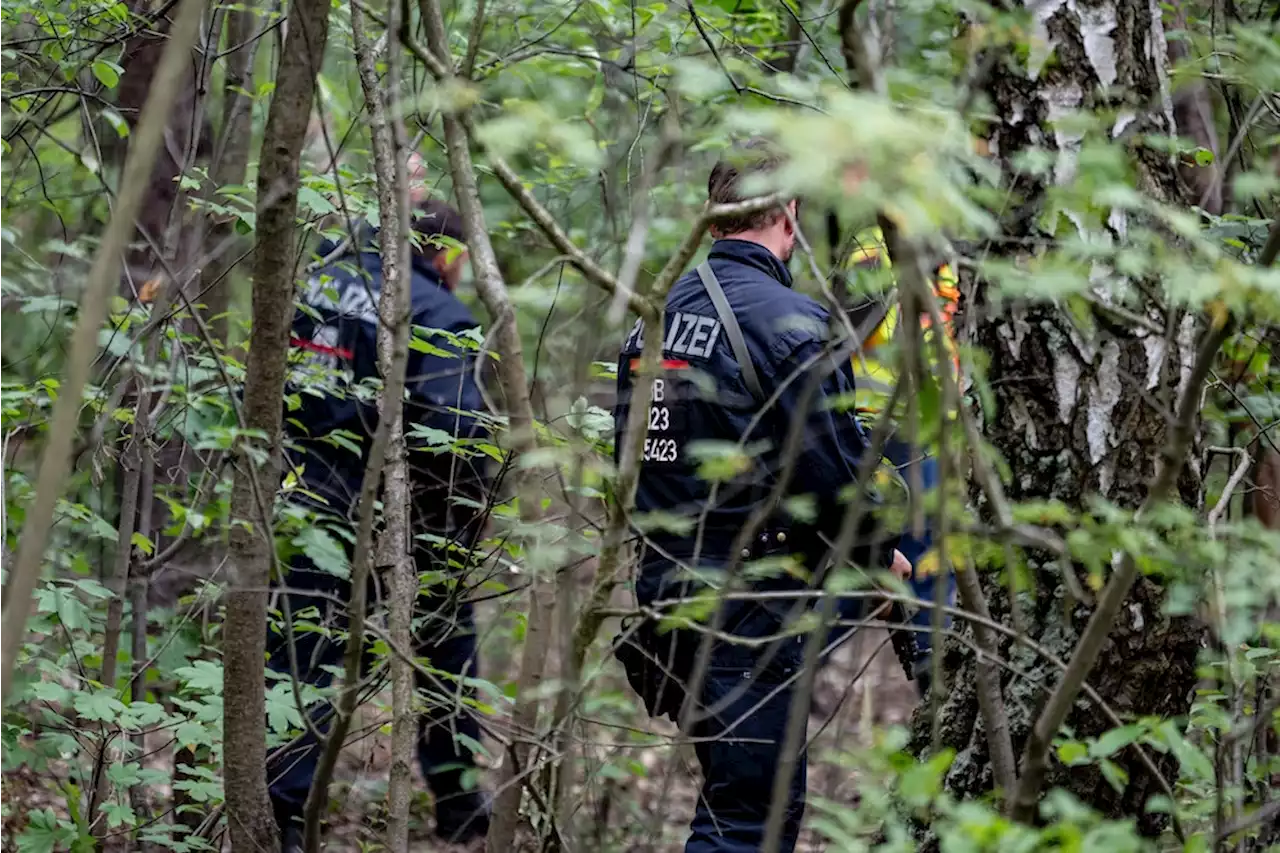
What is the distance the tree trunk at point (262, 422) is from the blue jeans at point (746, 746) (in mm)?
1038

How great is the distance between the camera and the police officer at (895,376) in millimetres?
2070

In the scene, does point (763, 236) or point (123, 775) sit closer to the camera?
point (123, 775)

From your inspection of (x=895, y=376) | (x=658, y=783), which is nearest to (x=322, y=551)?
(x=895, y=376)

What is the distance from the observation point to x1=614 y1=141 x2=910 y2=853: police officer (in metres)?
3.16

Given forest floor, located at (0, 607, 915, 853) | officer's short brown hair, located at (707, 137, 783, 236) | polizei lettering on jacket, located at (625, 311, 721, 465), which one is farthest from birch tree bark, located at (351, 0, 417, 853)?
polizei lettering on jacket, located at (625, 311, 721, 465)

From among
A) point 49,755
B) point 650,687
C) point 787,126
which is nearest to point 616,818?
point 650,687

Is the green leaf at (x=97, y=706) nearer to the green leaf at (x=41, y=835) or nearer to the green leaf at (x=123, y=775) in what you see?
the green leaf at (x=123, y=775)

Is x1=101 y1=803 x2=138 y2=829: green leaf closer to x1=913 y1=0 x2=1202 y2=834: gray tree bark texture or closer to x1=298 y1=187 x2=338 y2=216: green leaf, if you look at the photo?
x1=298 y1=187 x2=338 y2=216: green leaf

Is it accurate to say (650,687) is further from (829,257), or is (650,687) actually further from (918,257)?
(918,257)

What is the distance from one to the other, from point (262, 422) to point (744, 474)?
119cm

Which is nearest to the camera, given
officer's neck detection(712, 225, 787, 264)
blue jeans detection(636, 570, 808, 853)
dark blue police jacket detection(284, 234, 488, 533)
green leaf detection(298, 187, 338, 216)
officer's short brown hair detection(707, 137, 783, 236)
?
officer's short brown hair detection(707, 137, 783, 236)

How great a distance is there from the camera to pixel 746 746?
10.7ft

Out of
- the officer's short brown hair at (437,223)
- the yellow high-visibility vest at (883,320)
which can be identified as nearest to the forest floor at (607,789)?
the yellow high-visibility vest at (883,320)

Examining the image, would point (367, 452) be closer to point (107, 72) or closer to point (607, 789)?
point (107, 72)
